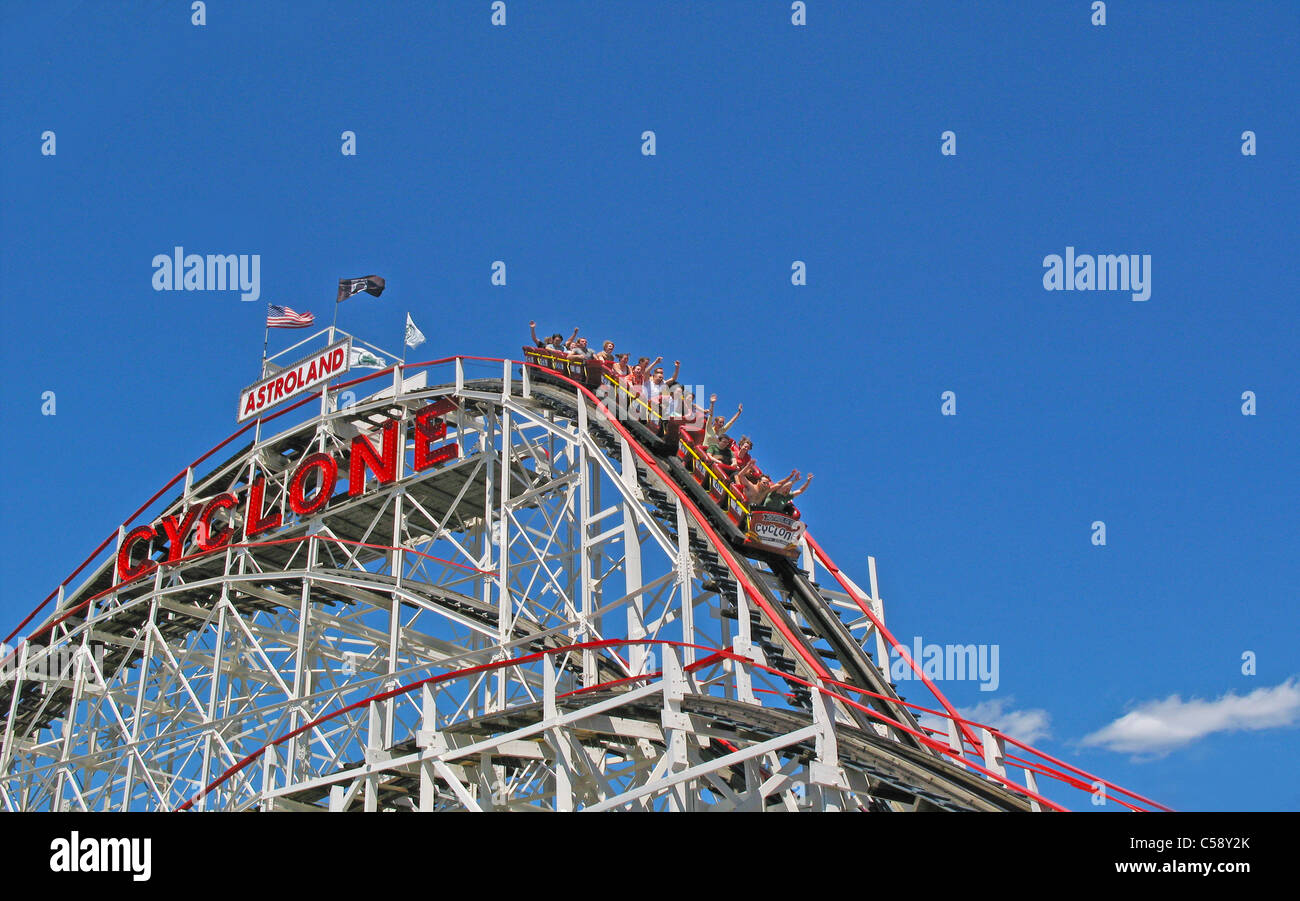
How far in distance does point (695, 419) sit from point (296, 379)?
9012mm

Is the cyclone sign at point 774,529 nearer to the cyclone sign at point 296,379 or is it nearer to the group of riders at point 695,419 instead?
the group of riders at point 695,419

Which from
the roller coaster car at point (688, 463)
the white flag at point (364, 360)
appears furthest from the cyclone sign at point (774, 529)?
the white flag at point (364, 360)

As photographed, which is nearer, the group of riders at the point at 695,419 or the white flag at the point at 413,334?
the group of riders at the point at 695,419

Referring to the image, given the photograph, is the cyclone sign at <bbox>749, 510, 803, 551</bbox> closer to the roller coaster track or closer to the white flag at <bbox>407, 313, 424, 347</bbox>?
the roller coaster track

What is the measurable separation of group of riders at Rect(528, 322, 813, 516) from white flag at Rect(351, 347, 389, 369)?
12.0 feet

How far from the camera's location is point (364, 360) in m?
24.0

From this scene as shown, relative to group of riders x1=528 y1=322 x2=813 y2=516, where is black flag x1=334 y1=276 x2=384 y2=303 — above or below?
above

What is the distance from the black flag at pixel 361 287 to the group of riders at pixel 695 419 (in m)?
4.77

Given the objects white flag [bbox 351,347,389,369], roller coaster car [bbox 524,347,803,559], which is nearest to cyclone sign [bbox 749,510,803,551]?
roller coaster car [bbox 524,347,803,559]

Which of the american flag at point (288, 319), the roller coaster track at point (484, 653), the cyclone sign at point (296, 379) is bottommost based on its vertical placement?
the roller coaster track at point (484, 653)

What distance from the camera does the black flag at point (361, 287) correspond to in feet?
83.3

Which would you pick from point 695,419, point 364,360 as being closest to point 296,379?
point 364,360

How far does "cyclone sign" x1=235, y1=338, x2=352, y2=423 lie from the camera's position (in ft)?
78.3

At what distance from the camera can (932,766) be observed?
508 inches
